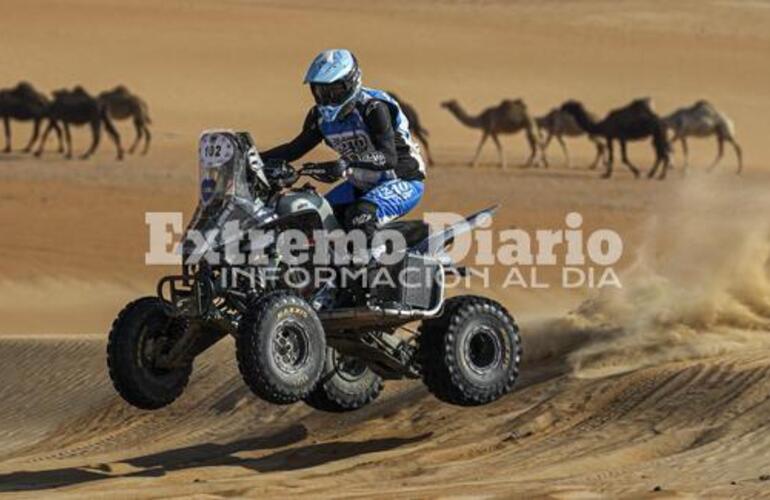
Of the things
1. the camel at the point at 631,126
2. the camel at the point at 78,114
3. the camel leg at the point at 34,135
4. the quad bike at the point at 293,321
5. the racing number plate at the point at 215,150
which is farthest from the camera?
the camel at the point at 631,126

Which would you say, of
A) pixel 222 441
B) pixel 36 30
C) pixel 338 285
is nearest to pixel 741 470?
pixel 338 285

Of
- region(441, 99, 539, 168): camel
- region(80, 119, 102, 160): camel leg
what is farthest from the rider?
region(441, 99, 539, 168): camel

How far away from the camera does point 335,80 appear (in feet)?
37.5

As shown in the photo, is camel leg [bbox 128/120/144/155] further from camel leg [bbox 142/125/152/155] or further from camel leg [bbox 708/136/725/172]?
camel leg [bbox 708/136/725/172]

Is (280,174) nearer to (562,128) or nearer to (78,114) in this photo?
(78,114)

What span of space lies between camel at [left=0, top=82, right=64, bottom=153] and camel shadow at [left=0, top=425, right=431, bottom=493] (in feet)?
85.2

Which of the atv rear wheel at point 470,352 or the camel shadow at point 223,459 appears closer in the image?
the camel shadow at point 223,459

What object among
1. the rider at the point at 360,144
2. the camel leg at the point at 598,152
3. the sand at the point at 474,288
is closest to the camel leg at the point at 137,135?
the sand at the point at 474,288

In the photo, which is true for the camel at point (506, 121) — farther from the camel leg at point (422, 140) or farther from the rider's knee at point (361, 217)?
the rider's knee at point (361, 217)

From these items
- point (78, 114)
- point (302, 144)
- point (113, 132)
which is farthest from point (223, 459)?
point (78, 114)

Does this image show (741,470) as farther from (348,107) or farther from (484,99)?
(484,99)

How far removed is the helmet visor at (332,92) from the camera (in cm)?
1149

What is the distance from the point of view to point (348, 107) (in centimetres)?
1159

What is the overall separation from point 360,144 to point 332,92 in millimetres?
370
